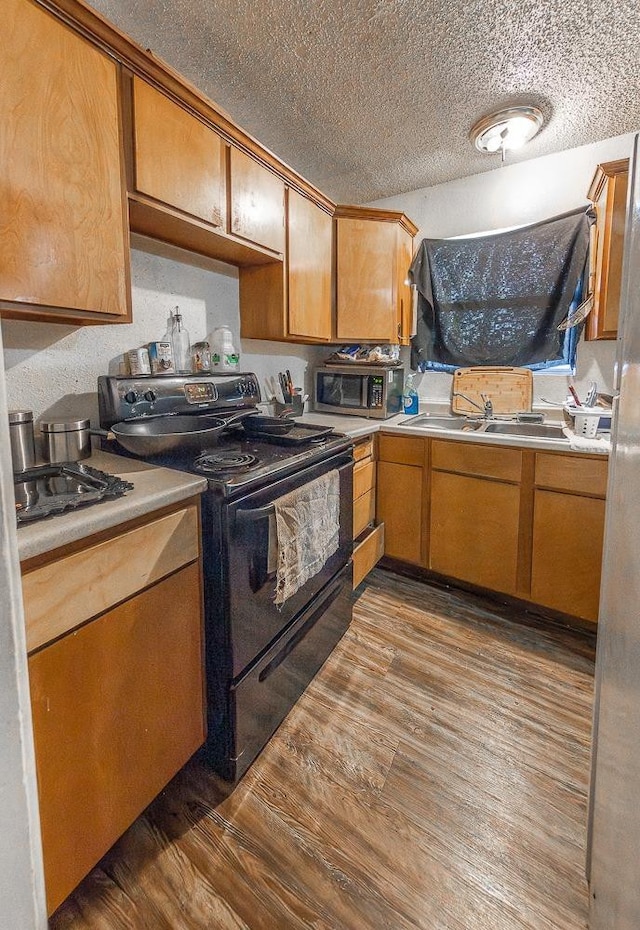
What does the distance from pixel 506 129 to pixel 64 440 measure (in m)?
2.42

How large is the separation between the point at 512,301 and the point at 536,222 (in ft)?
1.43

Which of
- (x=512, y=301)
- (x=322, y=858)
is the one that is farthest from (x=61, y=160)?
(x=512, y=301)

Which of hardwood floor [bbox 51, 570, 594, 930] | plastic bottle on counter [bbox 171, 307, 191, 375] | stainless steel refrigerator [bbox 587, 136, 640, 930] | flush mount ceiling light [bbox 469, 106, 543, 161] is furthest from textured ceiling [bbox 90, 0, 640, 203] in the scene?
hardwood floor [bbox 51, 570, 594, 930]

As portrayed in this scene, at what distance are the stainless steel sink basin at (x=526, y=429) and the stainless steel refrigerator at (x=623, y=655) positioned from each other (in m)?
1.68

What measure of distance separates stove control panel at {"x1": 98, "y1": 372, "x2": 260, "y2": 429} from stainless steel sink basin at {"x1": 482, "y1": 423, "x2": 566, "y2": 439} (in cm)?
142

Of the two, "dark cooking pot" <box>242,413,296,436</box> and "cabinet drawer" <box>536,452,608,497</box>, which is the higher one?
"dark cooking pot" <box>242,413,296,436</box>

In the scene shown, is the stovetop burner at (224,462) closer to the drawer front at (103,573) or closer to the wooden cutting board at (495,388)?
the drawer front at (103,573)

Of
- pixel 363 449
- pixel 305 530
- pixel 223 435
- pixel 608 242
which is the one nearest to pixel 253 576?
pixel 305 530

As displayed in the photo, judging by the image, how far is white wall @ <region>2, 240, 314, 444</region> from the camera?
1.37 m

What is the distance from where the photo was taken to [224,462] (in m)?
1.30

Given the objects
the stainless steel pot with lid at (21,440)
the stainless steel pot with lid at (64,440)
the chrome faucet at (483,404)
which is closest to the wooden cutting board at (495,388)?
the chrome faucet at (483,404)

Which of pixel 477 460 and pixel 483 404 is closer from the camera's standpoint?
pixel 477 460

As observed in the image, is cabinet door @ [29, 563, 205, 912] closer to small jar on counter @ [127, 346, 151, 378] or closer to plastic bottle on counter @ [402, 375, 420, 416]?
small jar on counter @ [127, 346, 151, 378]

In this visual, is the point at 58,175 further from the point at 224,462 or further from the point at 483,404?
the point at 483,404
